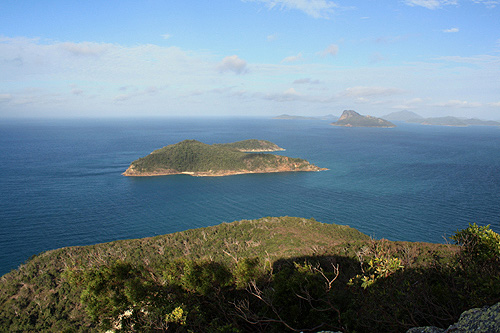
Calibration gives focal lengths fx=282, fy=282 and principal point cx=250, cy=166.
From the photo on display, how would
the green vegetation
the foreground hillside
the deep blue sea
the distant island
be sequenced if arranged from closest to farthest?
the foreground hillside
the deep blue sea
the distant island
the green vegetation

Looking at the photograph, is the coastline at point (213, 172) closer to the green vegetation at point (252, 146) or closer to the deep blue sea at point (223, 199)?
the deep blue sea at point (223, 199)

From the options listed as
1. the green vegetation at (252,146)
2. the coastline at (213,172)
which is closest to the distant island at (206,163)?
the coastline at (213,172)

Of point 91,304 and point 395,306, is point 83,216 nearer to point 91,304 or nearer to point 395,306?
point 91,304

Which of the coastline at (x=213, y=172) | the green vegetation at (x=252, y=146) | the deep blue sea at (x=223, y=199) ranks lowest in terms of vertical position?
the deep blue sea at (x=223, y=199)

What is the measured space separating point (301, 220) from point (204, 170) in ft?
181

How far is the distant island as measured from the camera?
90.2m

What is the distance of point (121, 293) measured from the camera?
1442cm

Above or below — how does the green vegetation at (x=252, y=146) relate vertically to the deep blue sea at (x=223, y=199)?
above

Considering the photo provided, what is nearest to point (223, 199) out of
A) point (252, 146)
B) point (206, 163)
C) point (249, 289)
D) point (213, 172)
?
point (213, 172)

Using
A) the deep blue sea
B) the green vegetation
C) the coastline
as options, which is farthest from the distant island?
the green vegetation

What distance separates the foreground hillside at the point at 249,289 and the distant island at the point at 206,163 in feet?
Answer: 185

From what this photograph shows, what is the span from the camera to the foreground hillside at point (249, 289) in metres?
8.83

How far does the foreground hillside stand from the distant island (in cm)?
5652

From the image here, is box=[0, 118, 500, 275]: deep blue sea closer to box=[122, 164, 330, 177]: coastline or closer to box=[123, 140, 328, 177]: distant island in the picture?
box=[122, 164, 330, 177]: coastline
